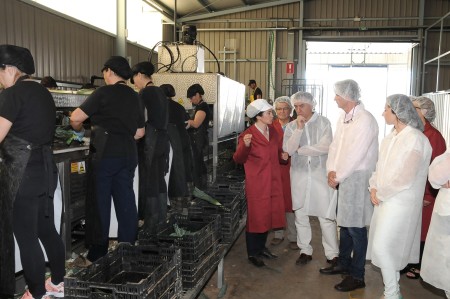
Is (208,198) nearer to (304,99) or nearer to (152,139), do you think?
(152,139)

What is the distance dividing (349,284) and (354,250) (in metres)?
0.28

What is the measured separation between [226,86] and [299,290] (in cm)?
268

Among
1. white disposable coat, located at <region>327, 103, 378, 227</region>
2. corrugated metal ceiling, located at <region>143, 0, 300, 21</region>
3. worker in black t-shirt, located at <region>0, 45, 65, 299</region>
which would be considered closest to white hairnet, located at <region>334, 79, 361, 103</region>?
white disposable coat, located at <region>327, 103, 378, 227</region>

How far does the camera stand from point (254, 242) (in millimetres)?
3830

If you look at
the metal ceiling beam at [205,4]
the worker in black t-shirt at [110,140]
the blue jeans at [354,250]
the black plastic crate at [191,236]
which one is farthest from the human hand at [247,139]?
the metal ceiling beam at [205,4]

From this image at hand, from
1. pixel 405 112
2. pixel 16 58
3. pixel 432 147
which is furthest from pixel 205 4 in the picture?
pixel 16 58

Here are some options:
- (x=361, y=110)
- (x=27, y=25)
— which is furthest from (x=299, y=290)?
(x=27, y=25)

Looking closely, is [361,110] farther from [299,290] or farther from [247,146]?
[299,290]

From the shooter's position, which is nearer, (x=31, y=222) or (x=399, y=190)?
(x=31, y=222)

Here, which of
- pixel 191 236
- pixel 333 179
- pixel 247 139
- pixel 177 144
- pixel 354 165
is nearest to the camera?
pixel 191 236

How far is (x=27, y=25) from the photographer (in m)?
5.84

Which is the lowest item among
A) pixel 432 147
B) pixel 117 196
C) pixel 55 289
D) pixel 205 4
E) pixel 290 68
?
pixel 55 289

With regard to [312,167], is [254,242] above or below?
below

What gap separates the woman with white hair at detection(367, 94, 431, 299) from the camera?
267 cm
